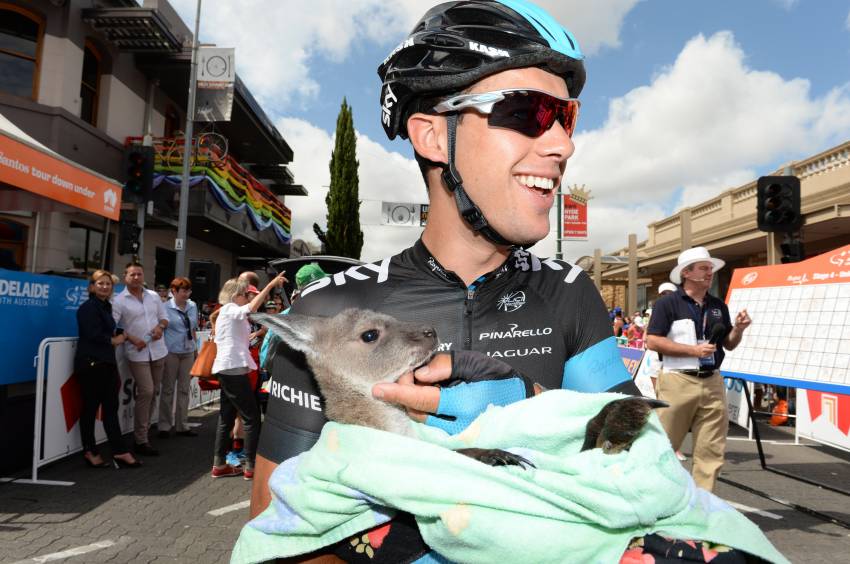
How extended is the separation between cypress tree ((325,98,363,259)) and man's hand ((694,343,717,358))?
31000 millimetres

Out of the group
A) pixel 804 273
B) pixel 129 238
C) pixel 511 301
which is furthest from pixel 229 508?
pixel 129 238

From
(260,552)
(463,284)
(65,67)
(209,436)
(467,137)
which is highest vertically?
(65,67)

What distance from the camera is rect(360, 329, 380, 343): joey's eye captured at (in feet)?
4.94

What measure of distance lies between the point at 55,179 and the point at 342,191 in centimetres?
2794

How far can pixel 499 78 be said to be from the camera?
5.38 ft

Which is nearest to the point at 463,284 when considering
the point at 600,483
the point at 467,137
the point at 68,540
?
the point at 467,137

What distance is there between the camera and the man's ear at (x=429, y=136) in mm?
1768

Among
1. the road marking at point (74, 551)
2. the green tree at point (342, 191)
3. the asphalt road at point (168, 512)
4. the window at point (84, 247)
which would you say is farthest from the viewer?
the green tree at point (342, 191)

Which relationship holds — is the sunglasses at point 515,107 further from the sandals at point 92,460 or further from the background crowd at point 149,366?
the sandals at point 92,460

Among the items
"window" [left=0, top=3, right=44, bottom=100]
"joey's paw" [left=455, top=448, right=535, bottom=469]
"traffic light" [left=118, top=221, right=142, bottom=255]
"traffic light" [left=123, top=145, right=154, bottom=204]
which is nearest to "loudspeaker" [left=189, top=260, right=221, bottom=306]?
"traffic light" [left=118, top=221, right=142, bottom=255]

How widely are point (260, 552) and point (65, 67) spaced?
18384 mm

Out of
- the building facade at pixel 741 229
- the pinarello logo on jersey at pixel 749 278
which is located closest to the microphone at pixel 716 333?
the pinarello logo on jersey at pixel 749 278

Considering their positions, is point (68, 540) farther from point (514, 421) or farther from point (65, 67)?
point (65, 67)

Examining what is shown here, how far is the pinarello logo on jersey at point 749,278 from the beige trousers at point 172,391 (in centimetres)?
909
